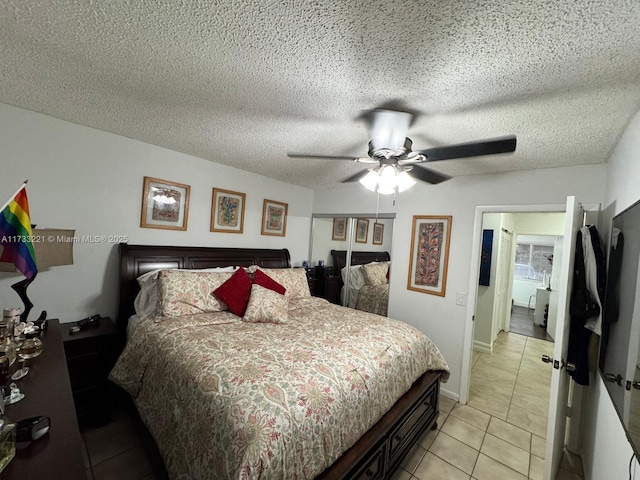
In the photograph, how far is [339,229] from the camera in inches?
157

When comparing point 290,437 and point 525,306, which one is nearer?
point 290,437

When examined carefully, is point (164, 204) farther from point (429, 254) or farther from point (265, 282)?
point (429, 254)

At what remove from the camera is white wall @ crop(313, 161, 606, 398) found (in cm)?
238

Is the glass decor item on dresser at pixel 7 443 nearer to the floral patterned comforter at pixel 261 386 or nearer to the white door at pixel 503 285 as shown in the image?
the floral patterned comforter at pixel 261 386

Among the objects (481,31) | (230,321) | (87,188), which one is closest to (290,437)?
(230,321)

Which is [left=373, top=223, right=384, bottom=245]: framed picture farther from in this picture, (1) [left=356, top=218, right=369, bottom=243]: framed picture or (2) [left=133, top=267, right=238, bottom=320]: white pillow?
(2) [left=133, top=267, right=238, bottom=320]: white pillow

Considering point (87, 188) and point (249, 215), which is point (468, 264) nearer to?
point (249, 215)

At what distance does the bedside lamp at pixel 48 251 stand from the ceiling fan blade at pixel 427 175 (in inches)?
107

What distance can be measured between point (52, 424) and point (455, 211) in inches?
131

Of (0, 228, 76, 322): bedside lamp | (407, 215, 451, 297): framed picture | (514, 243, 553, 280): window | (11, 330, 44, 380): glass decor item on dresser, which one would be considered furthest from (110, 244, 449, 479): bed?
(514, 243, 553, 280): window

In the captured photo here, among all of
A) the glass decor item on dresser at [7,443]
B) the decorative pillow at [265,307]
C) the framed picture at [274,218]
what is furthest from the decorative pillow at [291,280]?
the glass decor item on dresser at [7,443]

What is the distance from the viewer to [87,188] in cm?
234

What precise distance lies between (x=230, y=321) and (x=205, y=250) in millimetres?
1125

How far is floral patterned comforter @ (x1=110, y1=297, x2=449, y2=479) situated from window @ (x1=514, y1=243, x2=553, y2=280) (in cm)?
699
